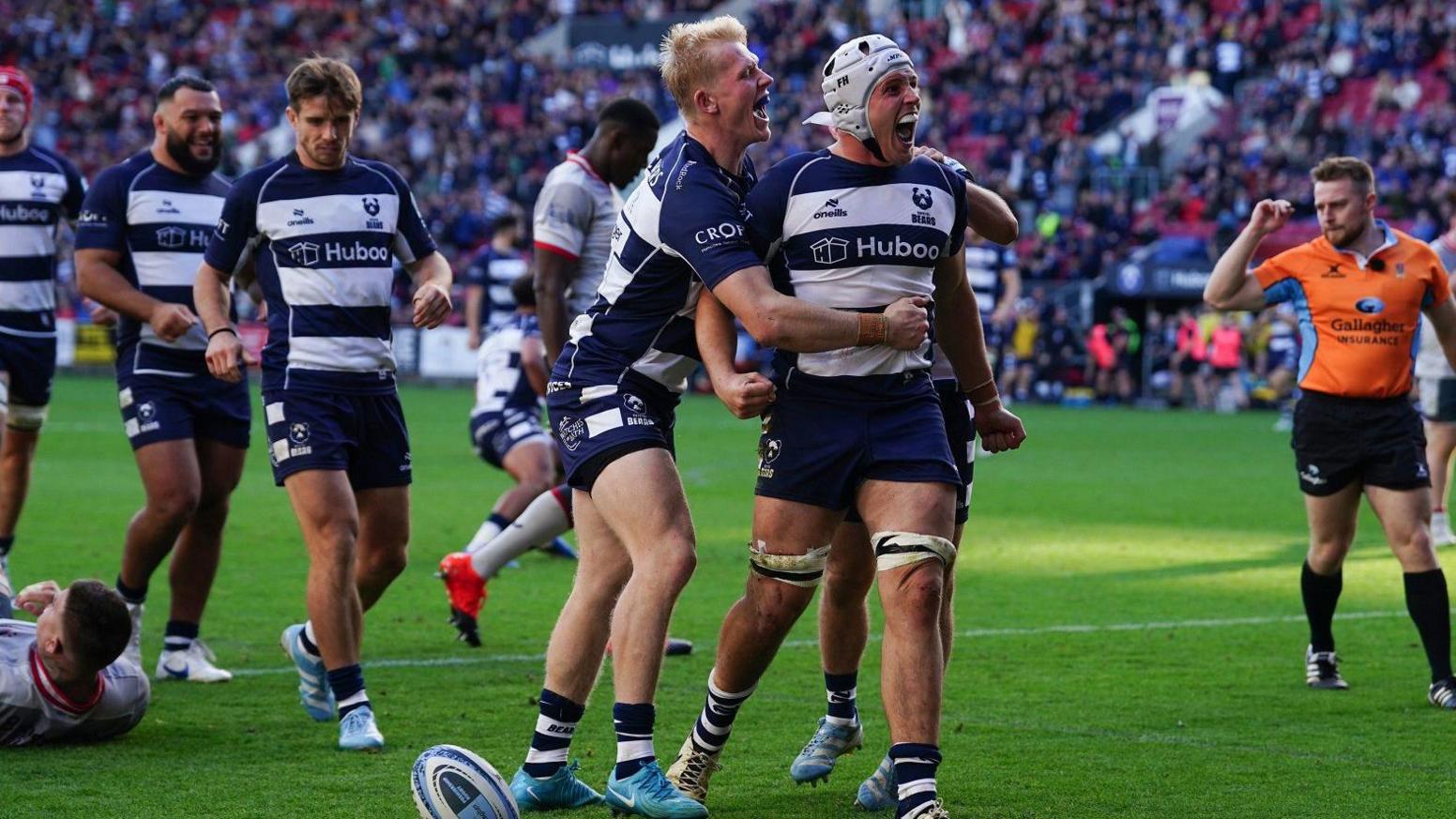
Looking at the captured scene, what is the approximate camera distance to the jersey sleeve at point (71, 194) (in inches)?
364

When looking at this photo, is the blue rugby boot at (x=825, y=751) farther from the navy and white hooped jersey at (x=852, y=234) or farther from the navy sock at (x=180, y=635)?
the navy sock at (x=180, y=635)

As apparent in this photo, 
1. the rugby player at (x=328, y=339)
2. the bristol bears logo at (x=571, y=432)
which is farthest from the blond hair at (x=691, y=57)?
the rugby player at (x=328, y=339)

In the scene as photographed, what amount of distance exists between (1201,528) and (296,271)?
9349 mm

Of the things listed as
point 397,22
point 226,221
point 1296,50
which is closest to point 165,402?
point 226,221

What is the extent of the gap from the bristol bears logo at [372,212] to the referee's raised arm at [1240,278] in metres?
3.39

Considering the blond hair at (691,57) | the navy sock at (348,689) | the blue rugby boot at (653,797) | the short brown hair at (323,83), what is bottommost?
the navy sock at (348,689)

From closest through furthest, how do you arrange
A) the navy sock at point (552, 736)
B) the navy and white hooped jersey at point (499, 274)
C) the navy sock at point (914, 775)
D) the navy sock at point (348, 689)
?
the navy sock at point (914, 775) < the navy sock at point (552, 736) < the navy sock at point (348, 689) < the navy and white hooped jersey at point (499, 274)

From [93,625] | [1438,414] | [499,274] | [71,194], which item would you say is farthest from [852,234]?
[499,274]

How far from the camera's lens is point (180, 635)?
25.8 ft

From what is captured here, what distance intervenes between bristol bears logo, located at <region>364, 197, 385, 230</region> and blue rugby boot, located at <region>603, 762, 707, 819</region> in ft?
8.23

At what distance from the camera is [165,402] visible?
25.7ft

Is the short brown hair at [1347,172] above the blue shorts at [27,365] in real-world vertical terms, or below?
above

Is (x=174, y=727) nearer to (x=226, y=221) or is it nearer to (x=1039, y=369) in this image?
(x=226, y=221)

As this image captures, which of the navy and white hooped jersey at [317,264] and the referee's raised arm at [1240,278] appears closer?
the navy and white hooped jersey at [317,264]
